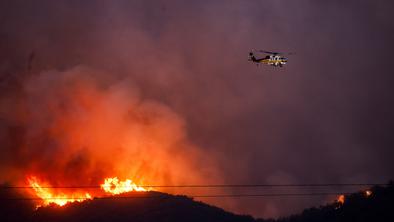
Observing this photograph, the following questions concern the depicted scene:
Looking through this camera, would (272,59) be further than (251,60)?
No
